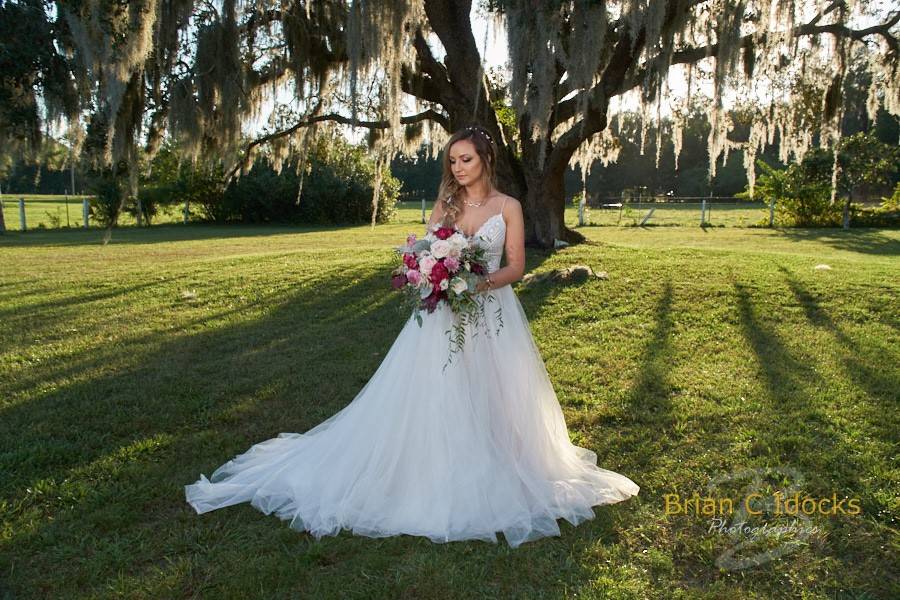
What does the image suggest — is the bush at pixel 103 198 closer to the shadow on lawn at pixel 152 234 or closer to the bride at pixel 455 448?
the shadow on lawn at pixel 152 234

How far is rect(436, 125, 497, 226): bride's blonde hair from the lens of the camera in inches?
138

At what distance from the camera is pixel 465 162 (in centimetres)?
351

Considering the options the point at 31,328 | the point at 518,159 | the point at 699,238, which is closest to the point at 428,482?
the point at 31,328

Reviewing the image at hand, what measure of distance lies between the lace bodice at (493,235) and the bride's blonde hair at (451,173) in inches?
7.7

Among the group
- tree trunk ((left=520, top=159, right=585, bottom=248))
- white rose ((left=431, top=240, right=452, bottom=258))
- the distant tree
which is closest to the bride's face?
white rose ((left=431, top=240, right=452, bottom=258))

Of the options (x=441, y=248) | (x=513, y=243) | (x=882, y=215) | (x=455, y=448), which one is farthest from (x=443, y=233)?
(x=882, y=215)


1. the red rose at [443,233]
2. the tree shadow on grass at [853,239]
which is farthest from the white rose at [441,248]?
the tree shadow on grass at [853,239]

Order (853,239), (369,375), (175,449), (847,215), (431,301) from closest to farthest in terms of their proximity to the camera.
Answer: (431,301) → (175,449) → (369,375) → (853,239) → (847,215)

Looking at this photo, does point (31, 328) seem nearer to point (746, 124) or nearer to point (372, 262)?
point (372, 262)

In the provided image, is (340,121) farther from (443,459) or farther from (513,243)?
(443,459)

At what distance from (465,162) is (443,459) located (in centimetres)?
157

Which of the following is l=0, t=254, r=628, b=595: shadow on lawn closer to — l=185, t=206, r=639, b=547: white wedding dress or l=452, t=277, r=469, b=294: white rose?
l=185, t=206, r=639, b=547: white wedding dress

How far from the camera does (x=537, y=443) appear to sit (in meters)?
3.53

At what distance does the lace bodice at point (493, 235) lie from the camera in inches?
138
